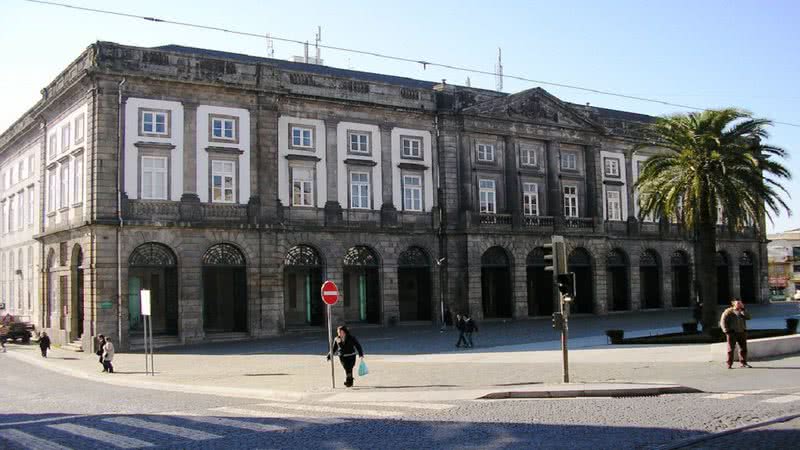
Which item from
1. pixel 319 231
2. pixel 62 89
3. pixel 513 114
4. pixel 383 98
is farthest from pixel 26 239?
pixel 513 114

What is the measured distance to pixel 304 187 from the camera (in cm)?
4050

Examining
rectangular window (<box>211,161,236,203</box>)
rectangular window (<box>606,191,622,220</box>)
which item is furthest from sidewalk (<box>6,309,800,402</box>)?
rectangular window (<box>606,191,622,220</box>)

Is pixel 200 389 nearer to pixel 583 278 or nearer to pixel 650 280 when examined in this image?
pixel 583 278

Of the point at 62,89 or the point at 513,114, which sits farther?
the point at 513,114

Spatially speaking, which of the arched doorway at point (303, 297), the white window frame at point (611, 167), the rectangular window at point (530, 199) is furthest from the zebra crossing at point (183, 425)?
the white window frame at point (611, 167)

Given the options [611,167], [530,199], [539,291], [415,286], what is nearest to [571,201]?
[530,199]

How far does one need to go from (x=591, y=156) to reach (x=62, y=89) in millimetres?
31786

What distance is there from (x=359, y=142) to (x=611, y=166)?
65.0 feet

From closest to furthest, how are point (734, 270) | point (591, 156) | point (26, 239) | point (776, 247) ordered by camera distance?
point (26, 239) < point (591, 156) < point (734, 270) < point (776, 247)

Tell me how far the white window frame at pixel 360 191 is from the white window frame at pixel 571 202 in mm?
14574

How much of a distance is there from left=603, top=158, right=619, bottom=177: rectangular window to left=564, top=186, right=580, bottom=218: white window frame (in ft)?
11.7

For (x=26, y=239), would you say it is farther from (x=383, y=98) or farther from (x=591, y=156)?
(x=591, y=156)

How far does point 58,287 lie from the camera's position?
40.2 metres

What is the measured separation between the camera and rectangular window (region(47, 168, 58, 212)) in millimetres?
41094
